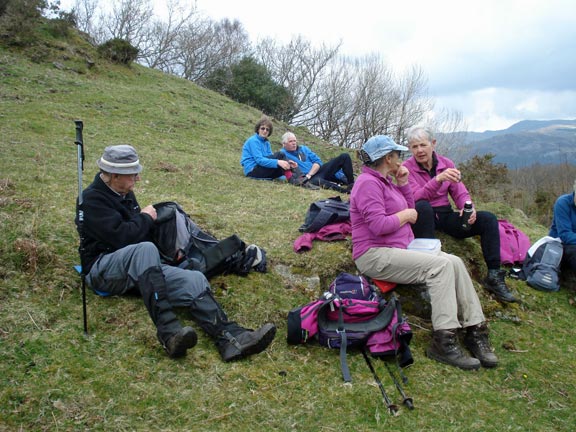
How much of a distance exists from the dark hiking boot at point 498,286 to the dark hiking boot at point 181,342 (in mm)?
3749

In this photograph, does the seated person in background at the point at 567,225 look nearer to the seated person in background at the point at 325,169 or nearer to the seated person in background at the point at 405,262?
the seated person in background at the point at 405,262

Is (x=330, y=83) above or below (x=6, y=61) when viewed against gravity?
above

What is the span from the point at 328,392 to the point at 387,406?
441mm

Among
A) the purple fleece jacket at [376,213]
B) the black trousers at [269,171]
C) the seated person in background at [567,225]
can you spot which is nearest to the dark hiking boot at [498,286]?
the seated person in background at [567,225]

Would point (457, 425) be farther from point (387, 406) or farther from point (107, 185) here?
point (107, 185)

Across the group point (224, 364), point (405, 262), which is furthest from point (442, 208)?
point (224, 364)

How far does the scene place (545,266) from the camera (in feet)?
19.3

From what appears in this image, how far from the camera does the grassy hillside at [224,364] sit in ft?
10.1

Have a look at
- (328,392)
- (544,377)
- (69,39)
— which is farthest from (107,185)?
(69,39)

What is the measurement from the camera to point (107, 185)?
4168 millimetres

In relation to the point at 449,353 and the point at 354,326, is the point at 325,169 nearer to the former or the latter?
the point at 354,326

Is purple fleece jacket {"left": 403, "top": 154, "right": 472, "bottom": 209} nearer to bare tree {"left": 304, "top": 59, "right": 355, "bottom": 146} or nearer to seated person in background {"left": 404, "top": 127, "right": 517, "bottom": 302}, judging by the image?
seated person in background {"left": 404, "top": 127, "right": 517, "bottom": 302}

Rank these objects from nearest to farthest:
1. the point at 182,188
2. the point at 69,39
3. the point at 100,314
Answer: the point at 100,314, the point at 182,188, the point at 69,39

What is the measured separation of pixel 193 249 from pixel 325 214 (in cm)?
182
